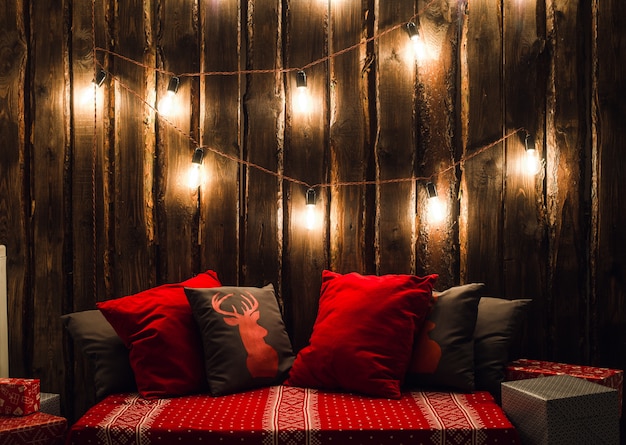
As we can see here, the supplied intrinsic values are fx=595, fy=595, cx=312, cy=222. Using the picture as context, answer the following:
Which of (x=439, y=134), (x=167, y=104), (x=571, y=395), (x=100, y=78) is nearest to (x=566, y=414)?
(x=571, y=395)

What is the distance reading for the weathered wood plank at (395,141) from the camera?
2.96 metres

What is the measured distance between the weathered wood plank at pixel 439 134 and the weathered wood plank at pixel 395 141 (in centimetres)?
5

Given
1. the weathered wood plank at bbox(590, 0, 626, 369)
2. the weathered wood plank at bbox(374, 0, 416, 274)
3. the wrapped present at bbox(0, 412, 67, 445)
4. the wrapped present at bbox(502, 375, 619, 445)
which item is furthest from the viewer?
the weathered wood plank at bbox(374, 0, 416, 274)

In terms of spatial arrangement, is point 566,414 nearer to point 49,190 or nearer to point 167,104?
point 167,104

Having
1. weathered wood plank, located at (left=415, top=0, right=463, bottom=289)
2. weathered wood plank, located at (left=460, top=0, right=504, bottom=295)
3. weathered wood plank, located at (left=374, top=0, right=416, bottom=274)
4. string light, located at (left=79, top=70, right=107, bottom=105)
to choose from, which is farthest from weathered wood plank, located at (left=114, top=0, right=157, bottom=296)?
weathered wood plank, located at (left=460, top=0, right=504, bottom=295)

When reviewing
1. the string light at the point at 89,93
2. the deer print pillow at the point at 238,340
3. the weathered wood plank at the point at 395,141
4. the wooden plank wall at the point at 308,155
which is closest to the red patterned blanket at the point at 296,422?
the deer print pillow at the point at 238,340

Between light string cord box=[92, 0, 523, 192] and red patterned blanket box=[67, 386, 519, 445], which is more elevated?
light string cord box=[92, 0, 523, 192]

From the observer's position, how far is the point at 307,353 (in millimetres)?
2559

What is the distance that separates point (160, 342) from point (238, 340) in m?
0.32

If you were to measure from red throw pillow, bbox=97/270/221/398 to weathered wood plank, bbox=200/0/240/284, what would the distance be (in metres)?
0.51

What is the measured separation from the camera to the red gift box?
94.9 inches

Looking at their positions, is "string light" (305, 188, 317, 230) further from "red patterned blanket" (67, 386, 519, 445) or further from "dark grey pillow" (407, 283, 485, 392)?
"red patterned blanket" (67, 386, 519, 445)

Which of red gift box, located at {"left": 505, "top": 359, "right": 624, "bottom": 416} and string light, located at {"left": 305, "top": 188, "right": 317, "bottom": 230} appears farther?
string light, located at {"left": 305, "top": 188, "right": 317, "bottom": 230}

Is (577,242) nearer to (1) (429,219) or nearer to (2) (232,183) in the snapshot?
(1) (429,219)
